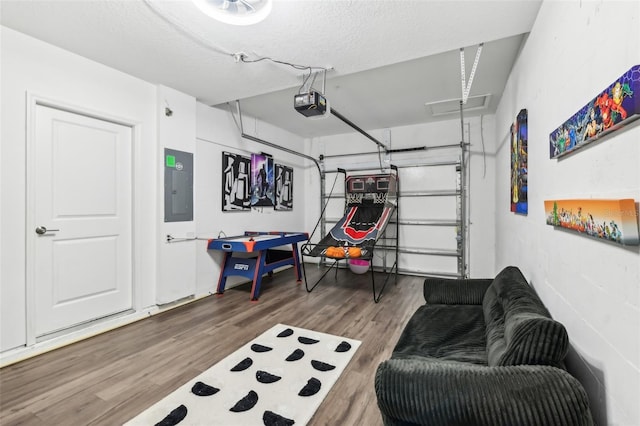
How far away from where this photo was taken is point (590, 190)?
3.96 ft

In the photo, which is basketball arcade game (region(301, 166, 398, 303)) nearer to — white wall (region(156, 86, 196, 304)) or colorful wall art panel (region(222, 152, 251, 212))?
colorful wall art panel (region(222, 152, 251, 212))

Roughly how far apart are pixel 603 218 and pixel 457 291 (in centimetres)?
150

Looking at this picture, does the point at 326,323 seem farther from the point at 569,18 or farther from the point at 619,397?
the point at 569,18

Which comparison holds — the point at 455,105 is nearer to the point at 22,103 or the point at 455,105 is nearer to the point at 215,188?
the point at 215,188

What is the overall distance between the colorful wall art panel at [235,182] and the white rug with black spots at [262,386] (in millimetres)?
2408

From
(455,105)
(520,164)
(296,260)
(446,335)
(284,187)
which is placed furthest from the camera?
(284,187)

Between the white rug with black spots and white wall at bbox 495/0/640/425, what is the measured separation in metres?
1.40

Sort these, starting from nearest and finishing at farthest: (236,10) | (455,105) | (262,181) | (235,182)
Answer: (236,10) < (455,105) < (235,182) < (262,181)

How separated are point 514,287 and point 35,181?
374 centimetres

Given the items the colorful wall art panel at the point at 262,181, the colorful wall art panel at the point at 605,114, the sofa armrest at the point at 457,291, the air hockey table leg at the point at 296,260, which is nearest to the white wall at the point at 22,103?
the colorful wall art panel at the point at 262,181

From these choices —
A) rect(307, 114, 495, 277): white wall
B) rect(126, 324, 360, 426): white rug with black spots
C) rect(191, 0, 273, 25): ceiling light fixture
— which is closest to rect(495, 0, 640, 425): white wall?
rect(126, 324, 360, 426): white rug with black spots

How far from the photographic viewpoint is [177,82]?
3.35 m

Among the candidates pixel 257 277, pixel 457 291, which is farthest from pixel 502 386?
pixel 257 277

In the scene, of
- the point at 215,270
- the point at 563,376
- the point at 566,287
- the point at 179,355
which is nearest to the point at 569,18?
the point at 566,287
